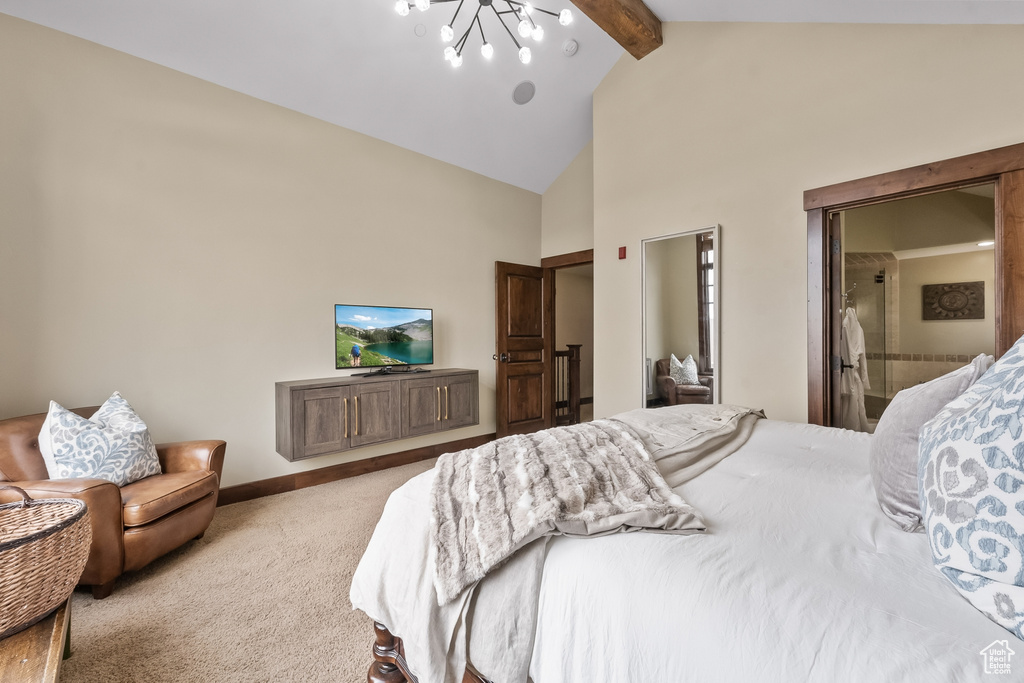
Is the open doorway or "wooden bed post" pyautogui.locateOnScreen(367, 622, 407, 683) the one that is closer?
"wooden bed post" pyautogui.locateOnScreen(367, 622, 407, 683)

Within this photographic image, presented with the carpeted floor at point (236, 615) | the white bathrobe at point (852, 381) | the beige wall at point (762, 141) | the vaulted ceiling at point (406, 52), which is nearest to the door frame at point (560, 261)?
the beige wall at point (762, 141)

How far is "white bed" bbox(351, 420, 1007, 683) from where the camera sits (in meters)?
0.67

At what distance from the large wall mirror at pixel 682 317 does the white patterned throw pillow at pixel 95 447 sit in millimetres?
3365

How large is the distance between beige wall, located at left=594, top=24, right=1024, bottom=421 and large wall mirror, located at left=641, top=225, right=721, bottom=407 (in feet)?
0.26

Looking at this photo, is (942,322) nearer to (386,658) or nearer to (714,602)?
(714,602)

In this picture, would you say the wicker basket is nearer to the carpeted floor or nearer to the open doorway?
the carpeted floor

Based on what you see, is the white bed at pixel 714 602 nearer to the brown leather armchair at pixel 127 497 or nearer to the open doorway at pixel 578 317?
the brown leather armchair at pixel 127 497

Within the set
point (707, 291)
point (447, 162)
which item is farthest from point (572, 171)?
point (707, 291)

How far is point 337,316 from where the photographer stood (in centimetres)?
373

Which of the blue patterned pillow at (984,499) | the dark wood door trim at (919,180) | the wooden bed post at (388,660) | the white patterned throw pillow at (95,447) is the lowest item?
the wooden bed post at (388,660)

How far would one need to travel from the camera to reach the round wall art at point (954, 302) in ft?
10.4

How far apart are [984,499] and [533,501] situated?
0.81 metres

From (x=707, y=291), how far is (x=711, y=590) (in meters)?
2.90

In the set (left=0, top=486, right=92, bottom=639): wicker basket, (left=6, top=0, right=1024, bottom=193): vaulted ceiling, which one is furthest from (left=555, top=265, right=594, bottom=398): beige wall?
(left=0, top=486, right=92, bottom=639): wicker basket
